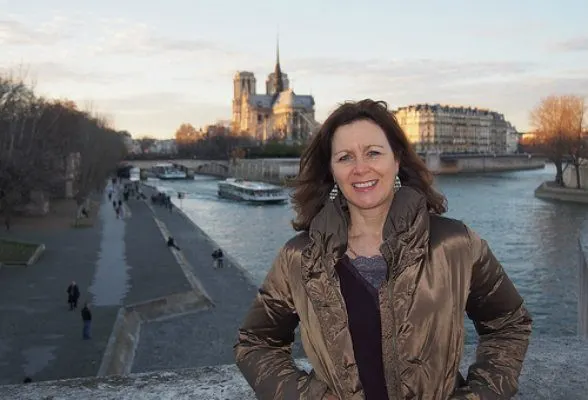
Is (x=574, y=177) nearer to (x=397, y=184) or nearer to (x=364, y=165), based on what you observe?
(x=397, y=184)

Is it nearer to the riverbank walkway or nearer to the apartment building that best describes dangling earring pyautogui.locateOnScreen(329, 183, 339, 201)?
the riverbank walkway

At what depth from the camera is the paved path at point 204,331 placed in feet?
34.6

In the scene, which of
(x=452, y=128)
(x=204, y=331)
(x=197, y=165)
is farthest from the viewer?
(x=452, y=128)

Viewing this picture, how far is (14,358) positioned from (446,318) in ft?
30.4

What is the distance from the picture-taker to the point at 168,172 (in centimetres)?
8750

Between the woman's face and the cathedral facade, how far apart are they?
320ft

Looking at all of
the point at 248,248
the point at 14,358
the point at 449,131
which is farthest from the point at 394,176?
the point at 449,131

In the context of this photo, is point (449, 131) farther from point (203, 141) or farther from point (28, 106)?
point (28, 106)

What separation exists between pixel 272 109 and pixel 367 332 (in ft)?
411

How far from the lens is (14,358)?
9320mm

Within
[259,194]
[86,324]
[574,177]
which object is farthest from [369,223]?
[574,177]

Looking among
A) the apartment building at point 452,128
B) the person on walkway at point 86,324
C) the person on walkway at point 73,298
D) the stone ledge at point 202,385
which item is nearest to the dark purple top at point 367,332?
the stone ledge at point 202,385

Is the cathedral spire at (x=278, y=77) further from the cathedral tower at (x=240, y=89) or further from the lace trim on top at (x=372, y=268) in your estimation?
the lace trim on top at (x=372, y=268)

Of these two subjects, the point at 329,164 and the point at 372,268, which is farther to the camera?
the point at 329,164
